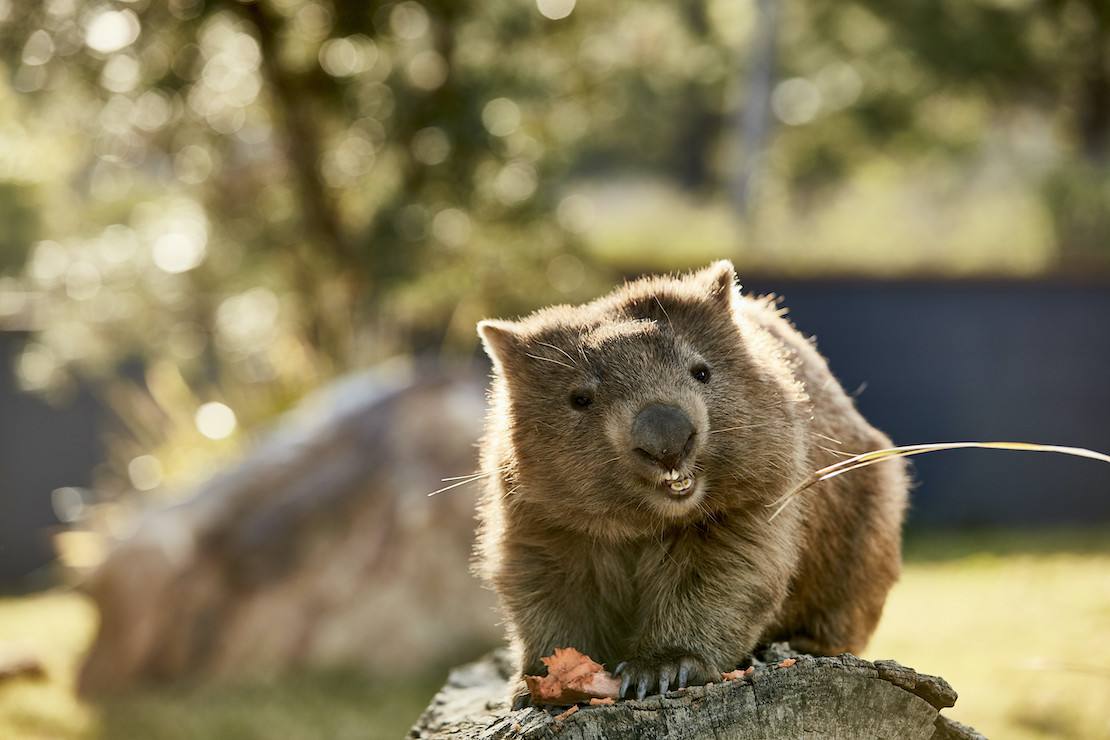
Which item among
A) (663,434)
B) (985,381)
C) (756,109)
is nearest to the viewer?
(663,434)

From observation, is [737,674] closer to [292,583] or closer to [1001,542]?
[292,583]

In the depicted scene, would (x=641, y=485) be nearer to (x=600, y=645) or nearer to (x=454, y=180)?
(x=600, y=645)

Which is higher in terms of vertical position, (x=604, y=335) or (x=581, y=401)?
(x=604, y=335)

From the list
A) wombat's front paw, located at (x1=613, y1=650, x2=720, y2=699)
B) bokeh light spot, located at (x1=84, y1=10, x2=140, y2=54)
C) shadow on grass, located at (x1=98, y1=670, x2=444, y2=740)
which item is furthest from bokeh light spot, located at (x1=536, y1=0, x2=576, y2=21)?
wombat's front paw, located at (x1=613, y1=650, x2=720, y2=699)

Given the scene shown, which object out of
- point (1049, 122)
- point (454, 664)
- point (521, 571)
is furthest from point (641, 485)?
point (1049, 122)

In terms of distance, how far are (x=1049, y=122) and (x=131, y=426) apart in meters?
15.7

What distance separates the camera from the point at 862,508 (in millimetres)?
3051

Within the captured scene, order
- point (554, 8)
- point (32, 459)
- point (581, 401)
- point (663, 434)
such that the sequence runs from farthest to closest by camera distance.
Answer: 1. point (32, 459)
2. point (554, 8)
3. point (581, 401)
4. point (663, 434)

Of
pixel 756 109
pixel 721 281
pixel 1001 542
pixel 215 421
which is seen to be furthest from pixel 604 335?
pixel 756 109

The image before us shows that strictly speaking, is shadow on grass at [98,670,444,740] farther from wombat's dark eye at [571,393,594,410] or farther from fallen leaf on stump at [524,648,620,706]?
wombat's dark eye at [571,393,594,410]

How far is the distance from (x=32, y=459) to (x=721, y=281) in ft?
33.6

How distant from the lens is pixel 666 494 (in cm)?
244

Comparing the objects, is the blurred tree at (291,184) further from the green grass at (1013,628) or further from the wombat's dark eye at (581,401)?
the wombat's dark eye at (581,401)

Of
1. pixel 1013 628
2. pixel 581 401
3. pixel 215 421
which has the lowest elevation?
pixel 581 401
